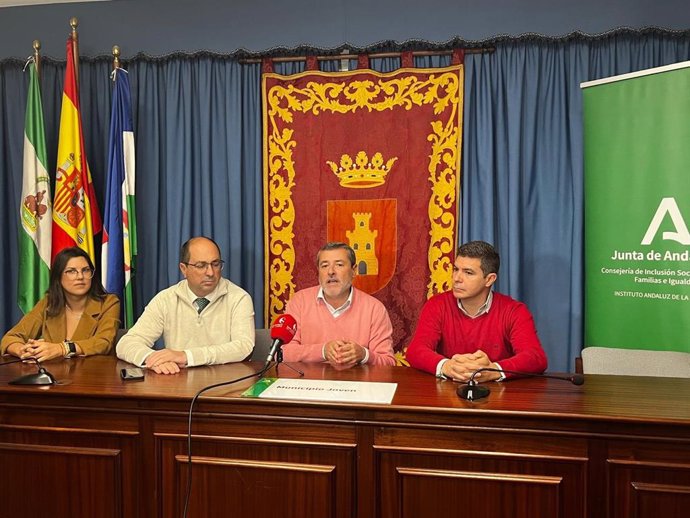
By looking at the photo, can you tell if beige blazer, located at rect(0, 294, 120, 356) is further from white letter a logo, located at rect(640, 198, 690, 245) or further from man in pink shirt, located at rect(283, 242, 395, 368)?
white letter a logo, located at rect(640, 198, 690, 245)

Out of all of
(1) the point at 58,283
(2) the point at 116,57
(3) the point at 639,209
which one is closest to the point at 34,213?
(1) the point at 58,283

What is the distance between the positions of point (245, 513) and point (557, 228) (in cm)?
249

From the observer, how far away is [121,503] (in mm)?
2035

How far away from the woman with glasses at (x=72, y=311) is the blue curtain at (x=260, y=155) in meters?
0.84

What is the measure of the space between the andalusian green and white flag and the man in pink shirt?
1.75 meters

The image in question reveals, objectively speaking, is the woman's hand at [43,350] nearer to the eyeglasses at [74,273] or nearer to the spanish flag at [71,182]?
the eyeglasses at [74,273]

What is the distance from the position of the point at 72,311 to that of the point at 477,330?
2.07 m

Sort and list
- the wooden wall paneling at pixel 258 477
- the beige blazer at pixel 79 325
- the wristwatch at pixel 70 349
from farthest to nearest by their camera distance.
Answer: the beige blazer at pixel 79 325
the wristwatch at pixel 70 349
the wooden wall paneling at pixel 258 477

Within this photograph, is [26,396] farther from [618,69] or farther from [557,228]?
[618,69]

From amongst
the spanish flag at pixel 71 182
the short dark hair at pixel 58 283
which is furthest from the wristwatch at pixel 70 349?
the spanish flag at pixel 71 182

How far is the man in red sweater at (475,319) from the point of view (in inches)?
101

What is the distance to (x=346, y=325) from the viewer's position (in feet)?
9.76

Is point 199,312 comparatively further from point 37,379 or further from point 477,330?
point 477,330

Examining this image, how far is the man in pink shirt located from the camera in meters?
2.87
